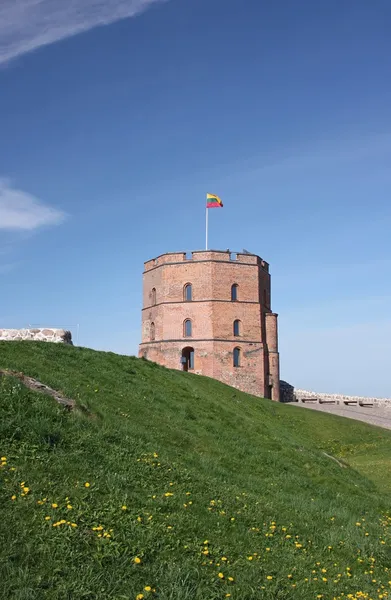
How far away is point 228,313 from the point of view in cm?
4512

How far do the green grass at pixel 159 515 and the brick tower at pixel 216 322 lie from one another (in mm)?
31011

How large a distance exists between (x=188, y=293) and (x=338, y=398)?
1679 cm

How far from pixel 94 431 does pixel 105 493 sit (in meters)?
A: 2.01

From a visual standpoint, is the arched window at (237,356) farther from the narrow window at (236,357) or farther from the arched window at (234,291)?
the arched window at (234,291)

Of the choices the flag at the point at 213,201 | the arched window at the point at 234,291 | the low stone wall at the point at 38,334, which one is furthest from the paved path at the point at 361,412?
the low stone wall at the point at 38,334

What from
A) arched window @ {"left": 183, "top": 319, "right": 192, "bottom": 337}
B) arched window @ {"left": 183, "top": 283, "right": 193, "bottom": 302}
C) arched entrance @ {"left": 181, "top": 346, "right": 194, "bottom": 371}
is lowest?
arched entrance @ {"left": 181, "top": 346, "right": 194, "bottom": 371}

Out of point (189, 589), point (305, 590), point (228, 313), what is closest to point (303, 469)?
point (305, 590)

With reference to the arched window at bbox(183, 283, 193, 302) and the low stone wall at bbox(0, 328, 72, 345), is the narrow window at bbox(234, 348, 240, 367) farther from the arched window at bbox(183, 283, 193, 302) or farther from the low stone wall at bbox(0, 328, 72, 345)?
the low stone wall at bbox(0, 328, 72, 345)

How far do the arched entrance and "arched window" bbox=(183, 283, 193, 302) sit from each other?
3.98 m

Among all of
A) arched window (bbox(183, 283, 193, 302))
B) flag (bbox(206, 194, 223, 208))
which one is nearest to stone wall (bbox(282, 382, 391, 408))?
arched window (bbox(183, 283, 193, 302))

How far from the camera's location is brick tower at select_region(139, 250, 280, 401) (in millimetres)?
44375

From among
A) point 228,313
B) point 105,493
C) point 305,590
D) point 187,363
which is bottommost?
point 305,590

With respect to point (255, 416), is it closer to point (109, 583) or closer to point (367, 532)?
point (367, 532)

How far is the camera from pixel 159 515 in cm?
672
